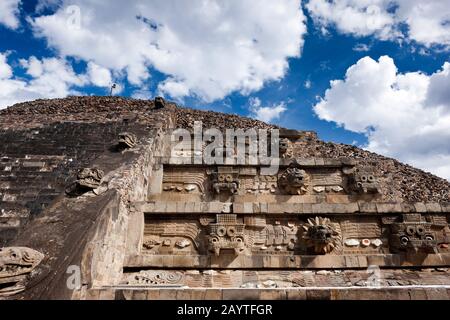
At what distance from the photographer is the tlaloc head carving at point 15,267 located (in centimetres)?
370

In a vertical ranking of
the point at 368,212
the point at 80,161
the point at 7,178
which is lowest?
the point at 368,212

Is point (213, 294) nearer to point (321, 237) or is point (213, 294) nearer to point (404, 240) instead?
point (321, 237)

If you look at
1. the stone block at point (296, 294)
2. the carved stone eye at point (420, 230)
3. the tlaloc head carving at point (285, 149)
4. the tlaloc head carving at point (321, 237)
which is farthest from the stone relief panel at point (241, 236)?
the tlaloc head carving at point (285, 149)

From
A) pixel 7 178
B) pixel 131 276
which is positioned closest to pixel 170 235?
pixel 131 276

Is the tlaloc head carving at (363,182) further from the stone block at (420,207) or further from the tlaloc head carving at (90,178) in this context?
the tlaloc head carving at (90,178)

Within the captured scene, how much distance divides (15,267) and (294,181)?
16.7ft

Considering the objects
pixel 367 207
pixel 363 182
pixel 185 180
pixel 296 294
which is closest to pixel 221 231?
pixel 185 180

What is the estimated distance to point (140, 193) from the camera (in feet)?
22.0

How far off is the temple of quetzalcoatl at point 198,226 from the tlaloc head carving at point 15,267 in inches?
0.5

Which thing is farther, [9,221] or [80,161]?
[80,161]

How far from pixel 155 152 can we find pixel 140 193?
1559 millimetres
